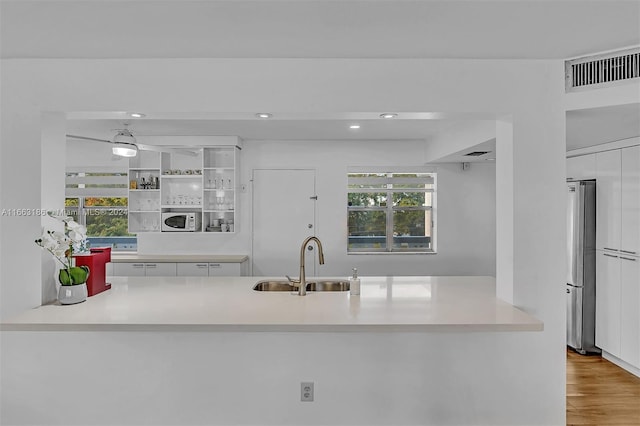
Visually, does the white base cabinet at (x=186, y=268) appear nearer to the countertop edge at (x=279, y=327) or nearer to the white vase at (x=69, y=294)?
the white vase at (x=69, y=294)

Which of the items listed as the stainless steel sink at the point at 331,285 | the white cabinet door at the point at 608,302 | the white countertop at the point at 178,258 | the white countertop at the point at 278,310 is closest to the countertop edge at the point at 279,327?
the white countertop at the point at 278,310

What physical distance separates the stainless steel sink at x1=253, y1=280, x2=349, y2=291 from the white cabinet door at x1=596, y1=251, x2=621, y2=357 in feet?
8.46

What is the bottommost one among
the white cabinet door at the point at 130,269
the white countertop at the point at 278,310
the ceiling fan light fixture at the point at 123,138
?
the white cabinet door at the point at 130,269

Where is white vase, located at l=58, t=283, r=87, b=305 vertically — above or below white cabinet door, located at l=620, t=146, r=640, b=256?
below

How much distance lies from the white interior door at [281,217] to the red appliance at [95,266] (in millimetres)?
2392

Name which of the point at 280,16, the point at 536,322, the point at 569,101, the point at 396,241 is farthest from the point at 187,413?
the point at 396,241

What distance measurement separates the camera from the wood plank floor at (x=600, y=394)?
8.84ft

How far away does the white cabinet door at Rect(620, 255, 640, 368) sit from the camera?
326cm

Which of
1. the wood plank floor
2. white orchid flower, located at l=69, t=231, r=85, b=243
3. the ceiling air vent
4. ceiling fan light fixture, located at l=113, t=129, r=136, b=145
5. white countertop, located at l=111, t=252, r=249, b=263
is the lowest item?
the wood plank floor

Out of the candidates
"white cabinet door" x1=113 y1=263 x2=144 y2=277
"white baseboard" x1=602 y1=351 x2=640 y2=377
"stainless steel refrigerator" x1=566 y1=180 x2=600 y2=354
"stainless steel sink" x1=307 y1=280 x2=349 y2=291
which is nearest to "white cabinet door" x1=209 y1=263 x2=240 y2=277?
"white cabinet door" x1=113 y1=263 x2=144 y2=277

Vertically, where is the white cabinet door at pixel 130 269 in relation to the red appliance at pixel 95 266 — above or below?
→ below

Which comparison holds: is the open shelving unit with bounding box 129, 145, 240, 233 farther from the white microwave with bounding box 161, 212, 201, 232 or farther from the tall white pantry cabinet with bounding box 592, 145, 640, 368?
the tall white pantry cabinet with bounding box 592, 145, 640, 368

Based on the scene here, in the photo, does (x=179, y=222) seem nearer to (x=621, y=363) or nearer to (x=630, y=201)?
(x=630, y=201)

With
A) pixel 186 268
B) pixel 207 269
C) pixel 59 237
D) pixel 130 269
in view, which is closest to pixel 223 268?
pixel 207 269
